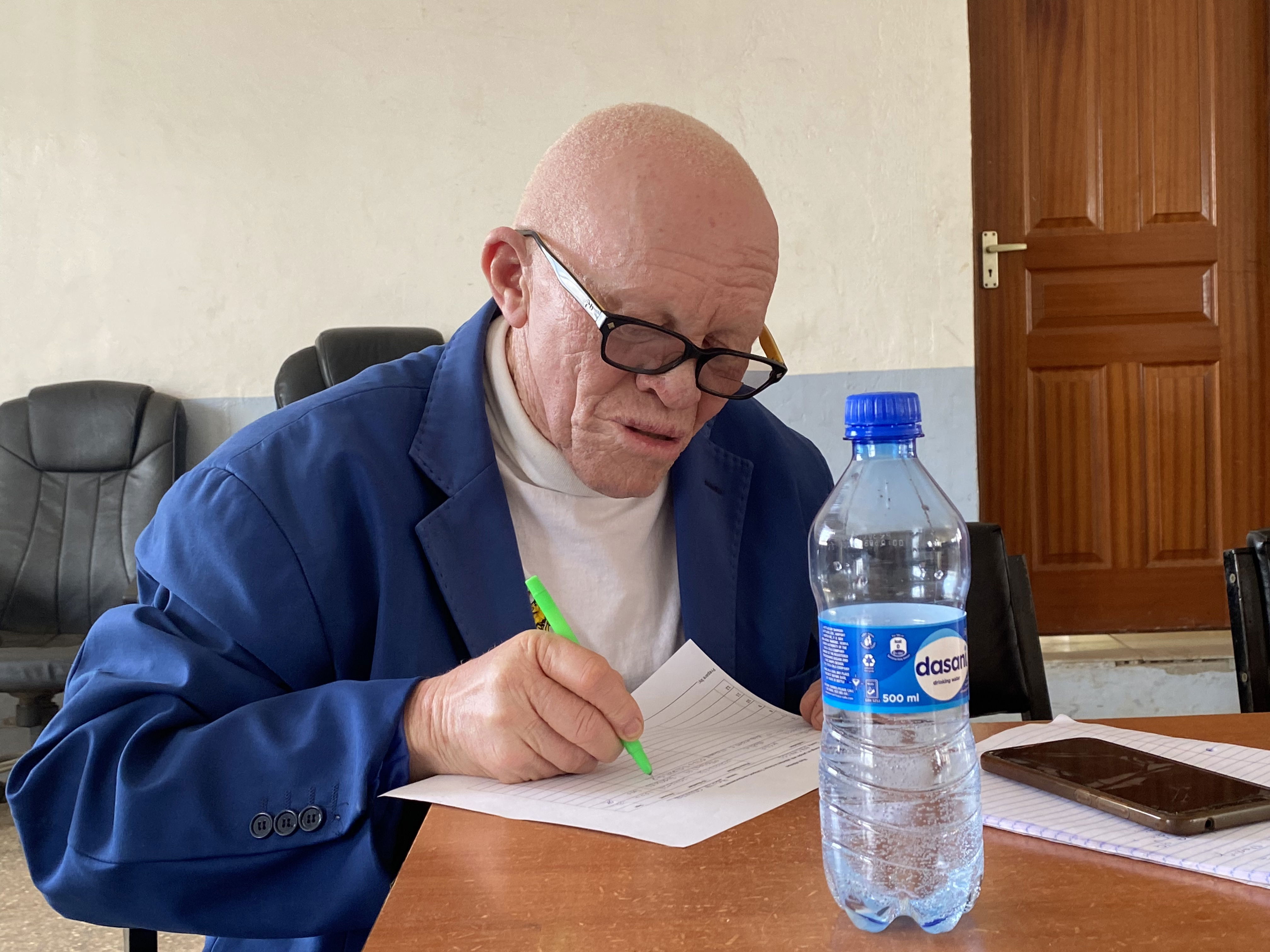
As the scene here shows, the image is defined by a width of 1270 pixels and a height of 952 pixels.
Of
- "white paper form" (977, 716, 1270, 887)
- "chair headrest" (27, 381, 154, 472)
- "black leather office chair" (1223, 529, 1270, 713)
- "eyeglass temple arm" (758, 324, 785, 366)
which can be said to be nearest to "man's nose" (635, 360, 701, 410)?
"eyeglass temple arm" (758, 324, 785, 366)

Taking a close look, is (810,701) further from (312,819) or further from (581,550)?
(312,819)

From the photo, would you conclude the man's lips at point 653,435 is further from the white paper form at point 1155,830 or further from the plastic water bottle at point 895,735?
the white paper form at point 1155,830

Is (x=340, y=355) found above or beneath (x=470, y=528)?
Answer: above

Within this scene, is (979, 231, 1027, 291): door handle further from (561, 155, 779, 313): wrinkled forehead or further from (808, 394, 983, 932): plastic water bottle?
(808, 394, 983, 932): plastic water bottle

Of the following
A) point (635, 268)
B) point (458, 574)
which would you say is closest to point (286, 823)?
point (458, 574)

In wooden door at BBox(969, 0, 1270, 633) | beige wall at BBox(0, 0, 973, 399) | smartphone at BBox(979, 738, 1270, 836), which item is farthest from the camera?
wooden door at BBox(969, 0, 1270, 633)

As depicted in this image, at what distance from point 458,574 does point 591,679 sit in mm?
328

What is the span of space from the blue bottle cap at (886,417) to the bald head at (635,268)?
Result: 0.46m

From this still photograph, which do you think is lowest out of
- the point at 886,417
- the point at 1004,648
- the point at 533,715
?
the point at 1004,648

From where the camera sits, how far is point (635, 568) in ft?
4.08

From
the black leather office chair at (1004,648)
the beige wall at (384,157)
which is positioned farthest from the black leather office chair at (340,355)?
the black leather office chair at (1004,648)

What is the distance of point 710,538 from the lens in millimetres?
1246

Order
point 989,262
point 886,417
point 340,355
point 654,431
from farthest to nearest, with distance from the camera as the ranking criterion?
point 989,262 → point 340,355 → point 654,431 → point 886,417

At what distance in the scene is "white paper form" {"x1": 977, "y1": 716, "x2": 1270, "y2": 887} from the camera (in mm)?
618
